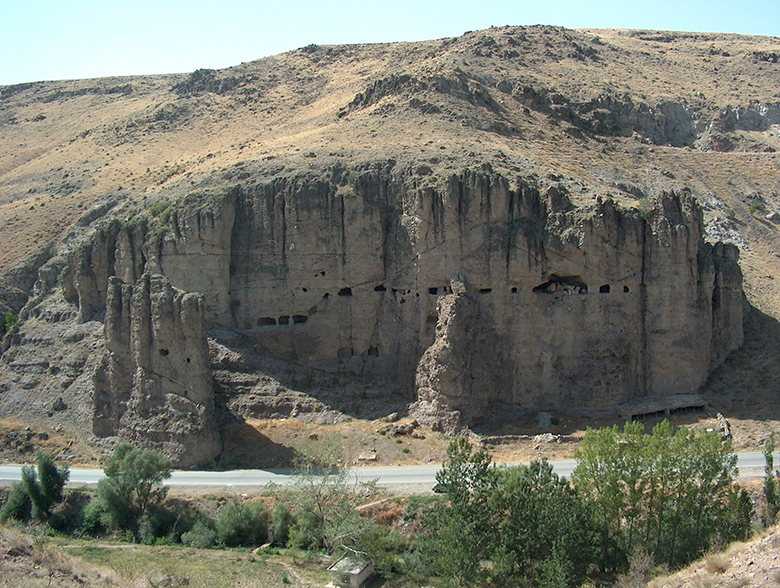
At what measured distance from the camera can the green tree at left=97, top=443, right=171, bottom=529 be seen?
29.8 m

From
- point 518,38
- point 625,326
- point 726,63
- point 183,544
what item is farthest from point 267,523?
point 726,63

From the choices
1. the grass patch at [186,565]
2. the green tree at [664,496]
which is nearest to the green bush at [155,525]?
the grass patch at [186,565]

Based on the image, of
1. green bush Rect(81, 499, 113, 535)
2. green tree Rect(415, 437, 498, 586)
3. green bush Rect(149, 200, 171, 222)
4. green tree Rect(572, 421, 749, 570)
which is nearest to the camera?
green tree Rect(572, 421, 749, 570)

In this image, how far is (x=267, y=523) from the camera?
28875 mm

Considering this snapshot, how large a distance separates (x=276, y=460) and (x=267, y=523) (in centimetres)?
479

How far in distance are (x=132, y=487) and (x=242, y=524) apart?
5.32m

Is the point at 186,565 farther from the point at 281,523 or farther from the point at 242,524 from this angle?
the point at 281,523

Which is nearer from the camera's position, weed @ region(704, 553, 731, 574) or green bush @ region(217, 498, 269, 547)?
weed @ region(704, 553, 731, 574)

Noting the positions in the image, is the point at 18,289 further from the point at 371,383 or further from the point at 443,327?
the point at 443,327

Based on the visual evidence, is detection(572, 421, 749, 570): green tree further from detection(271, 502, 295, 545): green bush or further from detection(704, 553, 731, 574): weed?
detection(271, 502, 295, 545): green bush

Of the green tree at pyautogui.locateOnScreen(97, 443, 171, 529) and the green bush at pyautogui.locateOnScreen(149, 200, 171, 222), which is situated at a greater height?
the green bush at pyautogui.locateOnScreen(149, 200, 171, 222)

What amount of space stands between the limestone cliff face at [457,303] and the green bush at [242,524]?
5.66m

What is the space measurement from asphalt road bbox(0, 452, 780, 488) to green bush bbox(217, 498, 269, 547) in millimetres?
1977

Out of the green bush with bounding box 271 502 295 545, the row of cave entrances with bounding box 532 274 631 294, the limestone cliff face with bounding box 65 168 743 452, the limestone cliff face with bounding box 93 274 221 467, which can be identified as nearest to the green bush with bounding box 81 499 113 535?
the limestone cliff face with bounding box 93 274 221 467
